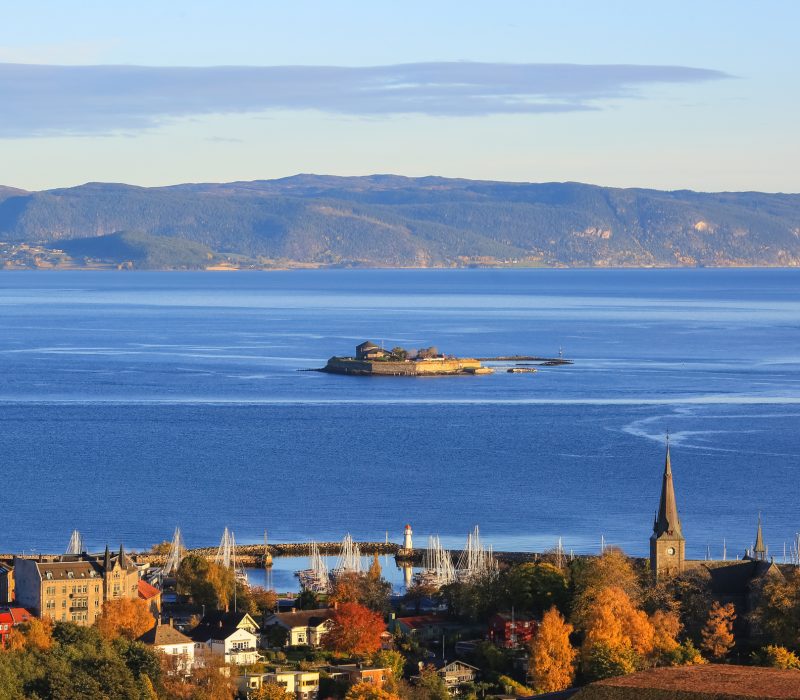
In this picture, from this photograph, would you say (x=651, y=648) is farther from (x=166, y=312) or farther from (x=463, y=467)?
(x=166, y=312)

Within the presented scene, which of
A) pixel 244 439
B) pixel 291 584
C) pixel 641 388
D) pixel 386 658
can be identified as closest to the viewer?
pixel 386 658

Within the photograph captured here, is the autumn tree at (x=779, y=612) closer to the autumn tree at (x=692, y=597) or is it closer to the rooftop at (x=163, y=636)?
the autumn tree at (x=692, y=597)

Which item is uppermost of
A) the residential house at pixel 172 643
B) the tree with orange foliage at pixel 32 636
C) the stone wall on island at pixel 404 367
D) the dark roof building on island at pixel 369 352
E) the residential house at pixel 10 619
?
the dark roof building on island at pixel 369 352

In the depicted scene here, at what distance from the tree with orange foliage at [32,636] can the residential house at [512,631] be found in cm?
907

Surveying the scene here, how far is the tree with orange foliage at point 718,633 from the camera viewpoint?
36781 millimetres

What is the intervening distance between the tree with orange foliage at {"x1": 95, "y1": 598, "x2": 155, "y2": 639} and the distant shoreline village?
73.4 m

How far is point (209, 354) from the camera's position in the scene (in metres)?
125

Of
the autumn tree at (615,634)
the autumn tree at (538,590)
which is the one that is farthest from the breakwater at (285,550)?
the autumn tree at (615,634)

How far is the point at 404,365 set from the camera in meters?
115

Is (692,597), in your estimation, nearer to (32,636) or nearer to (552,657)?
(552,657)

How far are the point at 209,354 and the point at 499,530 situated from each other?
234ft

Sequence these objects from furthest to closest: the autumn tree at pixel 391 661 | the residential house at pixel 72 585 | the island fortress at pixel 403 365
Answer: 1. the island fortress at pixel 403 365
2. the residential house at pixel 72 585
3. the autumn tree at pixel 391 661

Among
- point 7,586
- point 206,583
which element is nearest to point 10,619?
point 7,586

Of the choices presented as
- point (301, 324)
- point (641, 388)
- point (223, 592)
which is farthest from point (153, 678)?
point (301, 324)
